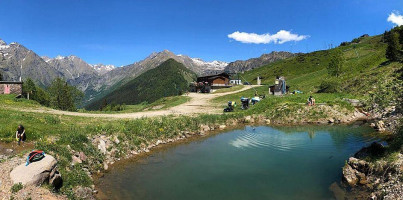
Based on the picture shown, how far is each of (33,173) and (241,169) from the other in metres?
15.0

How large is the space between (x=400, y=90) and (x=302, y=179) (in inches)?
375

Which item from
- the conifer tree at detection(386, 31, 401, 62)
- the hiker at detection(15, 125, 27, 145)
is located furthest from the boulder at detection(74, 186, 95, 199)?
the conifer tree at detection(386, 31, 401, 62)

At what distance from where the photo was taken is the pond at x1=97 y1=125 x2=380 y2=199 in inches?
703

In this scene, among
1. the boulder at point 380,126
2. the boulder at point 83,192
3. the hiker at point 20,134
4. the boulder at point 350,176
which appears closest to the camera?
the boulder at point 83,192

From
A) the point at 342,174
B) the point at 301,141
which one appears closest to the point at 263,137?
the point at 301,141

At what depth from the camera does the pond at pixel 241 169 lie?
17859 mm

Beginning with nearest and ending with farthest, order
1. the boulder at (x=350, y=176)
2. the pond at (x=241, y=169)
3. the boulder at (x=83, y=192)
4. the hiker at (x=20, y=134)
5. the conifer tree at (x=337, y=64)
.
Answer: the boulder at (x=83, y=192)
the pond at (x=241, y=169)
the boulder at (x=350, y=176)
the hiker at (x=20, y=134)
the conifer tree at (x=337, y=64)

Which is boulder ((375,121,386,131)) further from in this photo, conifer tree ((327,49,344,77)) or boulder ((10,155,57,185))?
conifer tree ((327,49,344,77))

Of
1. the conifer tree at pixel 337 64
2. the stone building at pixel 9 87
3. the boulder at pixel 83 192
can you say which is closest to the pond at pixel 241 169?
the boulder at pixel 83 192

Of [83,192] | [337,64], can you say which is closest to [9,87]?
[83,192]

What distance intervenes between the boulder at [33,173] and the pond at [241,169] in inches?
166

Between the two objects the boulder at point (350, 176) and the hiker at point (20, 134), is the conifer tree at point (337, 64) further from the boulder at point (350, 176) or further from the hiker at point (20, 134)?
the hiker at point (20, 134)

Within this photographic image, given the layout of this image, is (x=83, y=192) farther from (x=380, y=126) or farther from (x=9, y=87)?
(x=9, y=87)

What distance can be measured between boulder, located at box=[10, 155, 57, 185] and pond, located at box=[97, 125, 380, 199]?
4211 mm
